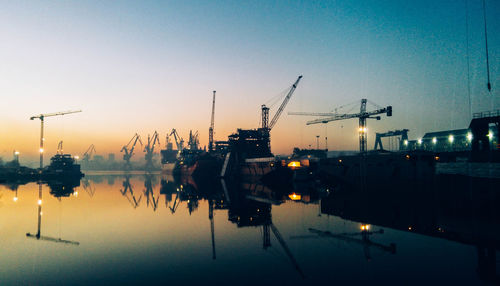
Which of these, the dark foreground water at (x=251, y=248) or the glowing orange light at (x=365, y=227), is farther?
the glowing orange light at (x=365, y=227)

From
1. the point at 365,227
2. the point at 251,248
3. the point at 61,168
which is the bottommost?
the point at 365,227

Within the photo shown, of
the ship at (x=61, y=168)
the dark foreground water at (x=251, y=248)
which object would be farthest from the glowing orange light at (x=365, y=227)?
the ship at (x=61, y=168)

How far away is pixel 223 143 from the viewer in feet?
496

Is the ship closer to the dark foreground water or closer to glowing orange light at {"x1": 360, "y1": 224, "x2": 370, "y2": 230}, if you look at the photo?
the dark foreground water

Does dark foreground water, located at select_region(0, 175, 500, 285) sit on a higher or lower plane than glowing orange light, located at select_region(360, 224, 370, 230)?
higher

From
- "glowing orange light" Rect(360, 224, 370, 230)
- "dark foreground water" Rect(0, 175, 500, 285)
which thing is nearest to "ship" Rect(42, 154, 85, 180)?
"dark foreground water" Rect(0, 175, 500, 285)

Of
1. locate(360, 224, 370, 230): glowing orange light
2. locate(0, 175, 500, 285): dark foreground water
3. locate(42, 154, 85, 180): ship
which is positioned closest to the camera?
locate(0, 175, 500, 285): dark foreground water

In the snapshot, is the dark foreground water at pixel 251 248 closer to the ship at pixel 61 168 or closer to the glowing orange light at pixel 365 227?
the glowing orange light at pixel 365 227

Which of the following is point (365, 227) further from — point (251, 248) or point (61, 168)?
point (61, 168)

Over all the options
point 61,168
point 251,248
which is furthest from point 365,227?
point 61,168

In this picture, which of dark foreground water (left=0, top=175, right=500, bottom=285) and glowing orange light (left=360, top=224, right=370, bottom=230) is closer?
dark foreground water (left=0, top=175, right=500, bottom=285)

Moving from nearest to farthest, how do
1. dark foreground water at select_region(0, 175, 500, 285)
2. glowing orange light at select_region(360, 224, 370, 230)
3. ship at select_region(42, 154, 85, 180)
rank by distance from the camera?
1. dark foreground water at select_region(0, 175, 500, 285)
2. glowing orange light at select_region(360, 224, 370, 230)
3. ship at select_region(42, 154, 85, 180)

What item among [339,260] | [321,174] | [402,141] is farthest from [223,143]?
[339,260]

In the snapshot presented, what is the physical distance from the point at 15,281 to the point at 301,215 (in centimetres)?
2258
